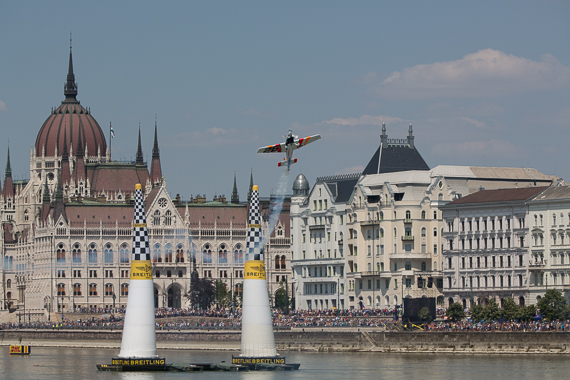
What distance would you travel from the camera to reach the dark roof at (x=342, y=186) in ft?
551

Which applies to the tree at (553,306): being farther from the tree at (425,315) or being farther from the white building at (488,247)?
the white building at (488,247)

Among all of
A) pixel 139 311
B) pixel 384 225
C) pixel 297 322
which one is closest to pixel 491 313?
pixel 297 322

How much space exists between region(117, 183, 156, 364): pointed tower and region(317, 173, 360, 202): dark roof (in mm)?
84310

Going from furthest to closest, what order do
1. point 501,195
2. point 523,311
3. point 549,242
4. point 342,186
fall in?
point 342,186 < point 501,195 < point 549,242 < point 523,311

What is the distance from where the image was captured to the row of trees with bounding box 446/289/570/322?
125 metres

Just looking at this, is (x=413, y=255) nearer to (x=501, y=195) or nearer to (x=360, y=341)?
(x=501, y=195)

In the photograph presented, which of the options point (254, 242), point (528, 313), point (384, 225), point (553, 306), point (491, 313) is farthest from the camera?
point (384, 225)

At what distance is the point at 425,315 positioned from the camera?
12750 cm

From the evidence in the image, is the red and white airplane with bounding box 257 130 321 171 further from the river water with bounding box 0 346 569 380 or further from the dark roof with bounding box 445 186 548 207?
the dark roof with bounding box 445 186 548 207

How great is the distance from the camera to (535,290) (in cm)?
13862

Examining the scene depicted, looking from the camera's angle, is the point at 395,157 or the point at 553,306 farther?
the point at 395,157

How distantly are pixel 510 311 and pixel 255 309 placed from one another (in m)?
48.6

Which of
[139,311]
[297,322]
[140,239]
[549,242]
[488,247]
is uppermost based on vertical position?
[549,242]

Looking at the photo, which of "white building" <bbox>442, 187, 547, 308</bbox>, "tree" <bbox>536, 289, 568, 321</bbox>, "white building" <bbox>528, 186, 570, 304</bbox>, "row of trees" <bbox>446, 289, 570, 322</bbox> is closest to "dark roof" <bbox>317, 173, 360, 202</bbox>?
"white building" <bbox>442, 187, 547, 308</bbox>
